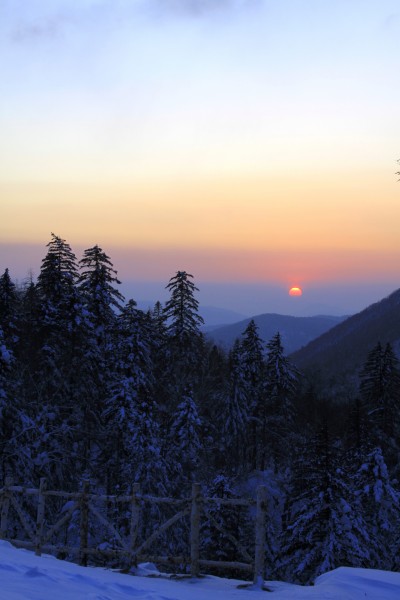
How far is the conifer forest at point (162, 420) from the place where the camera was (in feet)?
93.7

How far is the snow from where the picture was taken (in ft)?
28.6

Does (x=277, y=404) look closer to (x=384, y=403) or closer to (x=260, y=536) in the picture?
(x=384, y=403)

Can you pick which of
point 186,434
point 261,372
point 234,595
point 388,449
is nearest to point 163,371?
point 186,434

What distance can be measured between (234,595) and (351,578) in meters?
2.11

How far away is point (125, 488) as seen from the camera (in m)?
33.6

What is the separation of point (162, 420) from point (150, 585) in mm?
36175

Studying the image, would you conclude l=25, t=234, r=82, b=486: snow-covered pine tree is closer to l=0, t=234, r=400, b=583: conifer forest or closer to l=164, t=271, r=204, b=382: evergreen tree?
l=0, t=234, r=400, b=583: conifer forest

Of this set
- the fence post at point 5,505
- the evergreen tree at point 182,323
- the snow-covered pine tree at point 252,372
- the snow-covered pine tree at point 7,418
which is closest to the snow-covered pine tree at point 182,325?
the evergreen tree at point 182,323

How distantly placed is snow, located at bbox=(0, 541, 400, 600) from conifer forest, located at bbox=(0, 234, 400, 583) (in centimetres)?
1742

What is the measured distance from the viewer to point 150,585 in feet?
33.2

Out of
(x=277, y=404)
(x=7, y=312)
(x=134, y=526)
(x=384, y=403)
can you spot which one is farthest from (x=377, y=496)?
(x=134, y=526)

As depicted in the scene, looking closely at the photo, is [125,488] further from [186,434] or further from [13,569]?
[13,569]

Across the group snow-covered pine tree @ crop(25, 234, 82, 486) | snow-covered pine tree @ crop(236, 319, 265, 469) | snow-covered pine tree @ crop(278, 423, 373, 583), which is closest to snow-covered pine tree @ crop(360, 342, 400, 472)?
snow-covered pine tree @ crop(236, 319, 265, 469)

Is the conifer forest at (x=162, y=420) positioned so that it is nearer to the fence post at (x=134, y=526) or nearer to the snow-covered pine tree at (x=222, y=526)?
the snow-covered pine tree at (x=222, y=526)
